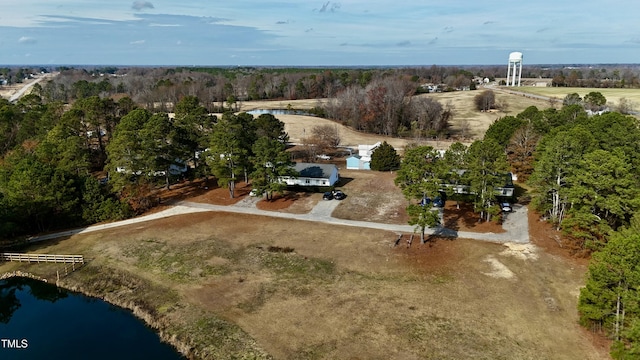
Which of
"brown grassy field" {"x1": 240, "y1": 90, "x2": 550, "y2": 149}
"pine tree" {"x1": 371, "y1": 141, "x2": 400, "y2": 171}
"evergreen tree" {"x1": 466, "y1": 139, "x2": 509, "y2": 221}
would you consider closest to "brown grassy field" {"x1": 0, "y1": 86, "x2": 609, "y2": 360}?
"evergreen tree" {"x1": 466, "y1": 139, "x2": 509, "y2": 221}

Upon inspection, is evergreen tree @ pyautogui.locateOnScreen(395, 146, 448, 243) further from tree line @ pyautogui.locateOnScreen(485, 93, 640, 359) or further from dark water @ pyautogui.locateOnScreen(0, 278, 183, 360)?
dark water @ pyautogui.locateOnScreen(0, 278, 183, 360)

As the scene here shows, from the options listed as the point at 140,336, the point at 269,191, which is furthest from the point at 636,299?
the point at 269,191

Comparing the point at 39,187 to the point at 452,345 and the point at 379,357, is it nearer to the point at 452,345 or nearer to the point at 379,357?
the point at 379,357

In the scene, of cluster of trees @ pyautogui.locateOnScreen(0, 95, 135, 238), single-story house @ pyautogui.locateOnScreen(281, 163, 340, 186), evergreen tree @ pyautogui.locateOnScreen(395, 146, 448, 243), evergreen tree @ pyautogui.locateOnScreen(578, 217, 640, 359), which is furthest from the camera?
single-story house @ pyautogui.locateOnScreen(281, 163, 340, 186)

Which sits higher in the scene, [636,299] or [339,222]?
[636,299]

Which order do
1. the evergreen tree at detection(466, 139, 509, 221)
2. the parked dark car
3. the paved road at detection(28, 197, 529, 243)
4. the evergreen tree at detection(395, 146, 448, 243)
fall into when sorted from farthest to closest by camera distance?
the parked dark car < the evergreen tree at detection(466, 139, 509, 221) < the paved road at detection(28, 197, 529, 243) < the evergreen tree at detection(395, 146, 448, 243)

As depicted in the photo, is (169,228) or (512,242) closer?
(512,242)

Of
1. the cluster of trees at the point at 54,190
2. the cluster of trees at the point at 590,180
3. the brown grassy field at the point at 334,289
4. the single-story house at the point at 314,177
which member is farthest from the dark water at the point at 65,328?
the cluster of trees at the point at 590,180
